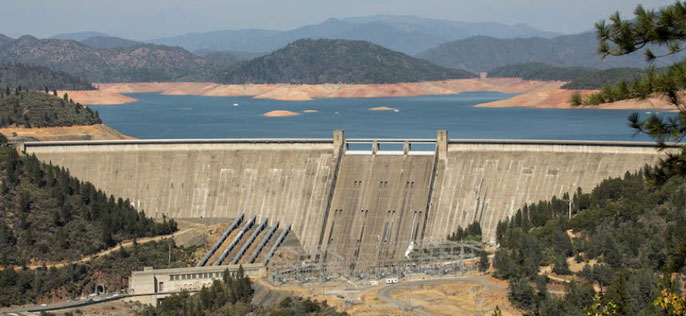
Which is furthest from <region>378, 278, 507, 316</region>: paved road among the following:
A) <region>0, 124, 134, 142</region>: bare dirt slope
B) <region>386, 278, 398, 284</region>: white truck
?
<region>0, 124, 134, 142</region>: bare dirt slope

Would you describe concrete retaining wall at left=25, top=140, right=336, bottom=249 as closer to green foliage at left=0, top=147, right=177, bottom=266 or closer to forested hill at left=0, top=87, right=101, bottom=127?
green foliage at left=0, top=147, right=177, bottom=266

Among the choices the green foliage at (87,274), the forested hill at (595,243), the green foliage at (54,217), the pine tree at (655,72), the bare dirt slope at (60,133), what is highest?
the pine tree at (655,72)

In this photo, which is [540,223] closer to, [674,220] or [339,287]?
[674,220]

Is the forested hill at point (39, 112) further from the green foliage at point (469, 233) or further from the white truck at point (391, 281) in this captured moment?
the white truck at point (391, 281)

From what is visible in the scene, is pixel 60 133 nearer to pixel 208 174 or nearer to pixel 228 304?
pixel 208 174

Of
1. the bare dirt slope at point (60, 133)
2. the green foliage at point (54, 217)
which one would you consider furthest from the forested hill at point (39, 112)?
the green foliage at point (54, 217)

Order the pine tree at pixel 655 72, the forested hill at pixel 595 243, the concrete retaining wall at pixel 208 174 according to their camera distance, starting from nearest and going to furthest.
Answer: the pine tree at pixel 655 72 < the forested hill at pixel 595 243 < the concrete retaining wall at pixel 208 174

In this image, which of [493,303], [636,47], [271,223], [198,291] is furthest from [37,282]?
[636,47]
